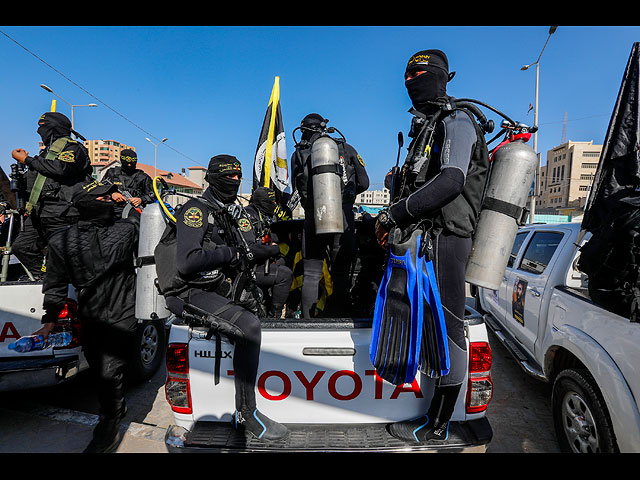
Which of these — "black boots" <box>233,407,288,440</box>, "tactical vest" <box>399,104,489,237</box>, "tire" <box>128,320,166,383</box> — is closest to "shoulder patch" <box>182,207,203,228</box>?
"black boots" <box>233,407,288,440</box>

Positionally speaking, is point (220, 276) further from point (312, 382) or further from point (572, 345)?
point (572, 345)

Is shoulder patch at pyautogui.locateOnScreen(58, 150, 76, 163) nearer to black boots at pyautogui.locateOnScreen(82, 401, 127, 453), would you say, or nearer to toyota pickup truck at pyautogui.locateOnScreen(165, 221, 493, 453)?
black boots at pyautogui.locateOnScreen(82, 401, 127, 453)

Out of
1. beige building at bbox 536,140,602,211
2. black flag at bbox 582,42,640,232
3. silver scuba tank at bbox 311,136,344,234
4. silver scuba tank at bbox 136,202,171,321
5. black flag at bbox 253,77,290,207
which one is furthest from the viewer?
beige building at bbox 536,140,602,211

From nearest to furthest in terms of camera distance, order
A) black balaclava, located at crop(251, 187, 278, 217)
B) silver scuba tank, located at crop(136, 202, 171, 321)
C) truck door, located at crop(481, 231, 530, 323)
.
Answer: silver scuba tank, located at crop(136, 202, 171, 321), truck door, located at crop(481, 231, 530, 323), black balaclava, located at crop(251, 187, 278, 217)

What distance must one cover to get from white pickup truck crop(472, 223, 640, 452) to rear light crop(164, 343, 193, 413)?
2.45 meters

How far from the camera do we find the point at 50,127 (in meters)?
4.34

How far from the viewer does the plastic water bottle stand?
2752mm

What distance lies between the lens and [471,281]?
81.3 inches

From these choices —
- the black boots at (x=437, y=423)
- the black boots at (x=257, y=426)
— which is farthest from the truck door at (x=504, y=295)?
the black boots at (x=257, y=426)

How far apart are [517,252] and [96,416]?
498 centimetres

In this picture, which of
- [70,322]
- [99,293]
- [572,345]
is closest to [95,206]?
[99,293]

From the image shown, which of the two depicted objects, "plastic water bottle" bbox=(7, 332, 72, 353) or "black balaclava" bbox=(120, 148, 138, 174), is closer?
"plastic water bottle" bbox=(7, 332, 72, 353)

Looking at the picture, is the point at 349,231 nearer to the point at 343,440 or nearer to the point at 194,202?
the point at 194,202

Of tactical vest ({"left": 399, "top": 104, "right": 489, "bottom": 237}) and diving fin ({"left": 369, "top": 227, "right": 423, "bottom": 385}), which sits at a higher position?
tactical vest ({"left": 399, "top": 104, "right": 489, "bottom": 237})
